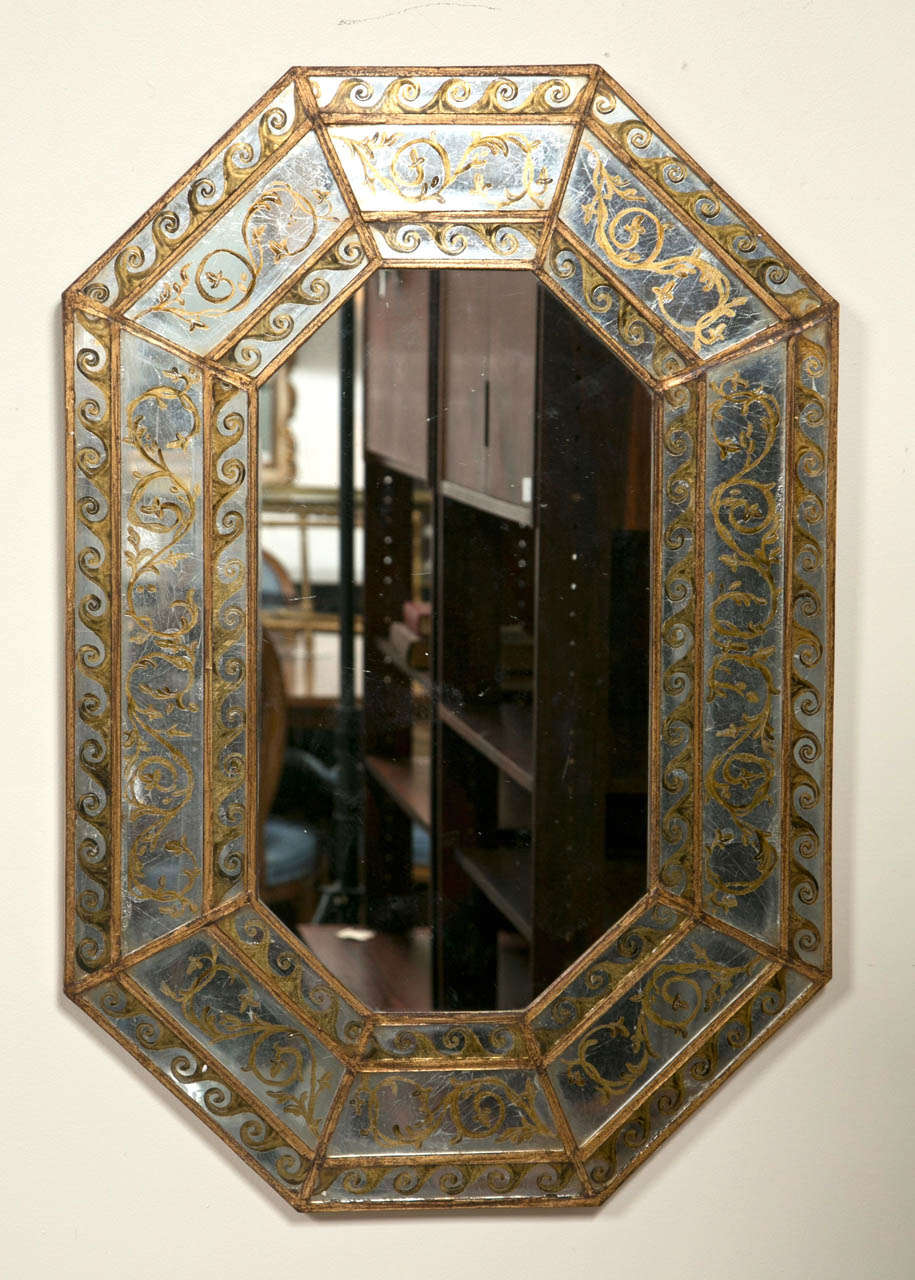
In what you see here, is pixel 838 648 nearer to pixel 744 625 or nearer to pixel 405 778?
pixel 744 625

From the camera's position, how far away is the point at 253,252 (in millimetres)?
1069

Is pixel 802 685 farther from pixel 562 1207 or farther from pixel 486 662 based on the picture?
pixel 562 1207

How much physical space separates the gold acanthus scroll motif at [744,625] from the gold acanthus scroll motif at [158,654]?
1.33 ft

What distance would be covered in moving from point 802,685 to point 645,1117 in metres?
0.37

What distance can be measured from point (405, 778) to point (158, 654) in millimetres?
211

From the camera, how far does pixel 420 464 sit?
1.09 meters

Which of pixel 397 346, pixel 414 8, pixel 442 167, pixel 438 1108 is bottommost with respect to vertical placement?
pixel 438 1108

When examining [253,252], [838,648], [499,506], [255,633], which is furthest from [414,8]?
[838,648]

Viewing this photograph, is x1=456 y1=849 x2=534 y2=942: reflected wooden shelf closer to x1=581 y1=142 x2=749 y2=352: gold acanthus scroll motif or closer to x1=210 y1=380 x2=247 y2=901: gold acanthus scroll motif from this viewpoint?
x1=210 y1=380 x2=247 y2=901: gold acanthus scroll motif

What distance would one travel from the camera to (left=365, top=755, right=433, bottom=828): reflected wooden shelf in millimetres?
1104

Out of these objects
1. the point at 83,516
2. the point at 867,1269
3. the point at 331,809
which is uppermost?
the point at 83,516

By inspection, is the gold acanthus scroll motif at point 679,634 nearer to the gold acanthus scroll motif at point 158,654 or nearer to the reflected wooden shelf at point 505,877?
the reflected wooden shelf at point 505,877

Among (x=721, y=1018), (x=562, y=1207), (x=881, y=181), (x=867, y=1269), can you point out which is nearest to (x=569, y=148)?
(x=881, y=181)

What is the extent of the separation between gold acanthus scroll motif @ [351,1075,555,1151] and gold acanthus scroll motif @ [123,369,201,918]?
213 millimetres
